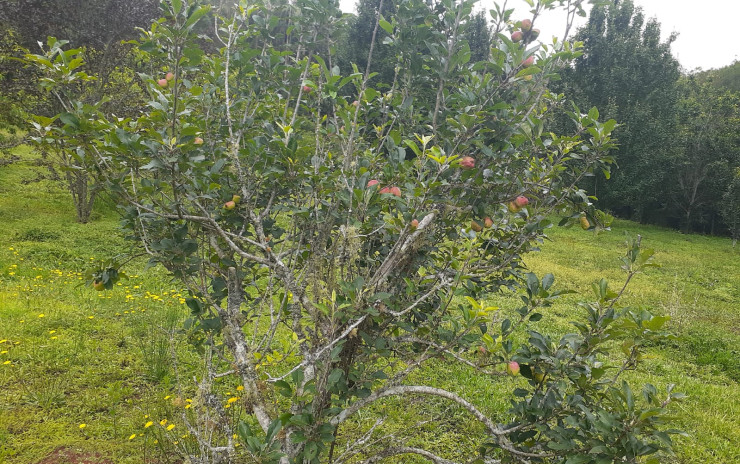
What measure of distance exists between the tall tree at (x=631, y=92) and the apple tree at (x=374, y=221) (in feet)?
58.3

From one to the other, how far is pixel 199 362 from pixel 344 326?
107 inches

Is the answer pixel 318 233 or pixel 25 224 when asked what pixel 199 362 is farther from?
pixel 25 224

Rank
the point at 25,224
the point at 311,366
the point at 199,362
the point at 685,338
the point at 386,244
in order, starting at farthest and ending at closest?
1. the point at 25,224
2. the point at 685,338
3. the point at 199,362
4. the point at 386,244
5. the point at 311,366

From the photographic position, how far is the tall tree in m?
18.1

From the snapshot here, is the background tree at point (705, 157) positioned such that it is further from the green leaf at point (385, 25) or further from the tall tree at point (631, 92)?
the green leaf at point (385, 25)

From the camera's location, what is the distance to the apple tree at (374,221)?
1.75 metres

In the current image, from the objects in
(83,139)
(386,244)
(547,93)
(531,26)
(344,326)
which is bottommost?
(344,326)

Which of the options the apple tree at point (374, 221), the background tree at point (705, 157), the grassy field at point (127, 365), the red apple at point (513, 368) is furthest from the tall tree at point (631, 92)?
the red apple at point (513, 368)

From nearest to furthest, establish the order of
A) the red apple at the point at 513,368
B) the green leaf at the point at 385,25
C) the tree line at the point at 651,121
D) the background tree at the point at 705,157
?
Result: the red apple at the point at 513,368, the green leaf at the point at 385,25, the tree line at the point at 651,121, the background tree at the point at 705,157

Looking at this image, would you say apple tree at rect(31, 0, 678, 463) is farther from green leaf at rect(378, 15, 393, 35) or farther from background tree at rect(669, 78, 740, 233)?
background tree at rect(669, 78, 740, 233)

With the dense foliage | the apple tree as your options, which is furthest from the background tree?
the apple tree

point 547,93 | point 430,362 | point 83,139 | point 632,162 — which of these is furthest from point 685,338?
point 632,162

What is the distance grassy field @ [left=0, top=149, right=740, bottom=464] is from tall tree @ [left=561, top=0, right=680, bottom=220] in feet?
35.8

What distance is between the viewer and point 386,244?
2312 millimetres
